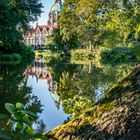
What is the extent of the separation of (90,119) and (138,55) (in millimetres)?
571

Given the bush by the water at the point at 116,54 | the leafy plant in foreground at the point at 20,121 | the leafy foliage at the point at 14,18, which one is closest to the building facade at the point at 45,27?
the bush by the water at the point at 116,54

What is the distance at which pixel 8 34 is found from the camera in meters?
33.4

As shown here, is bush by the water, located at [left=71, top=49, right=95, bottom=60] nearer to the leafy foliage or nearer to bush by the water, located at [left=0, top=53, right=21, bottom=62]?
the leafy foliage

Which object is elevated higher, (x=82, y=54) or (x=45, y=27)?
(x=45, y=27)

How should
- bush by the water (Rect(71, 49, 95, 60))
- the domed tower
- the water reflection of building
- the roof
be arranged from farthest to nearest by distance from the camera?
the roof, the domed tower, bush by the water (Rect(71, 49, 95, 60)), the water reflection of building

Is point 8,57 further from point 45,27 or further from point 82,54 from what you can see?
point 45,27

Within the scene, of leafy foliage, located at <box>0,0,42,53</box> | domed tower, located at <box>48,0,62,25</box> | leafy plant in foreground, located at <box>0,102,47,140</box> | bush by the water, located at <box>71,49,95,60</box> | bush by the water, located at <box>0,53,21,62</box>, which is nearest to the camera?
leafy plant in foreground, located at <box>0,102,47,140</box>

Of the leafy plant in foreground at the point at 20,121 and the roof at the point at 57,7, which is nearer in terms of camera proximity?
the leafy plant in foreground at the point at 20,121

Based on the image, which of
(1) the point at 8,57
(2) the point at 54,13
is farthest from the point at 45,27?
(1) the point at 8,57

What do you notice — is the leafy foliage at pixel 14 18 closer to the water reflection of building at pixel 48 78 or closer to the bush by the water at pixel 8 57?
the bush by the water at pixel 8 57

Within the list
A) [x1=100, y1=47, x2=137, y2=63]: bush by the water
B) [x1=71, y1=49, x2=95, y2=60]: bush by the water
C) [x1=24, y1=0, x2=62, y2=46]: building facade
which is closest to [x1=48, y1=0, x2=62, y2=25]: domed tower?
[x1=24, y1=0, x2=62, y2=46]: building facade

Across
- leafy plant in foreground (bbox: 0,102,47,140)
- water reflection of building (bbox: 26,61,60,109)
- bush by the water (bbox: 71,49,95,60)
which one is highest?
leafy plant in foreground (bbox: 0,102,47,140)

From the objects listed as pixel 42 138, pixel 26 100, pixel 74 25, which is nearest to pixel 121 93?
pixel 42 138

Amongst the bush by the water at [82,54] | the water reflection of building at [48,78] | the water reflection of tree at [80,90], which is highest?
the water reflection of tree at [80,90]
